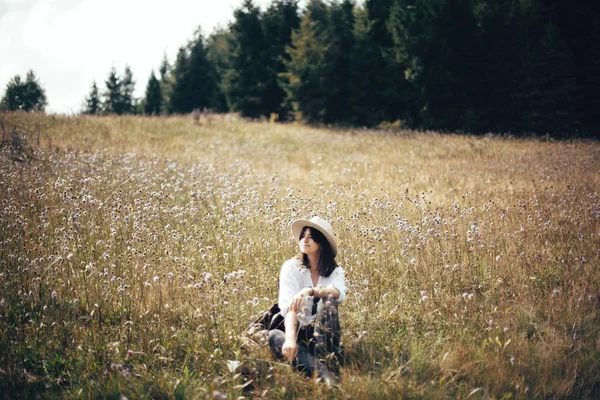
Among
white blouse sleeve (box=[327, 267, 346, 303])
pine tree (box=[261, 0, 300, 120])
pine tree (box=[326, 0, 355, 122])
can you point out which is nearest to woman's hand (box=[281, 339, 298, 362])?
white blouse sleeve (box=[327, 267, 346, 303])

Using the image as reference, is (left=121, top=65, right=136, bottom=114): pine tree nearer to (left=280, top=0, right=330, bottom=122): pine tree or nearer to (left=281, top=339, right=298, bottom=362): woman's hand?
(left=280, top=0, right=330, bottom=122): pine tree

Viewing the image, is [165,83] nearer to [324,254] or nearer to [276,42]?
[276,42]

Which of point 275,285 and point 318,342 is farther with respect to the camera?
point 275,285

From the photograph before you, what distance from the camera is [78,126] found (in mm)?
15641

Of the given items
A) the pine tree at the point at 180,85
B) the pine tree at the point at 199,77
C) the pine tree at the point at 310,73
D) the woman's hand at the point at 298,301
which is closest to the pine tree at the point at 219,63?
the pine tree at the point at 199,77

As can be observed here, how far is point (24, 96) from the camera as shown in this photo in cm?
2200

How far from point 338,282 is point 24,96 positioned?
2503cm

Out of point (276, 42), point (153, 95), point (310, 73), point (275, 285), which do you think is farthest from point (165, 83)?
point (275, 285)

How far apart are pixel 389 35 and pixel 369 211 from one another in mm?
26445

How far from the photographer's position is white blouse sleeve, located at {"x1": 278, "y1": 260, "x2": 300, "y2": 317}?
342cm

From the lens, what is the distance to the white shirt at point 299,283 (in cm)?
340

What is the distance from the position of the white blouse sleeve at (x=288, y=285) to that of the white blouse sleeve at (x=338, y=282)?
317 millimetres

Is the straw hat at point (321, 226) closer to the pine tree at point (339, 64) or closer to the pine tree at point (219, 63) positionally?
the pine tree at point (339, 64)

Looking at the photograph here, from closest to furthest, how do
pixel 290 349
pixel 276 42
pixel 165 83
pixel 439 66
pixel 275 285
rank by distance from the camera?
1. pixel 290 349
2. pixel 275 285
3. pixel 439 66
4. pixel 276 42
5. pixel 165 83
